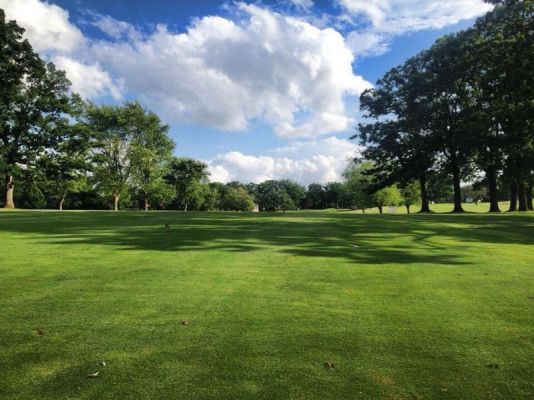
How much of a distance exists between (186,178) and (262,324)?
94.2 metres

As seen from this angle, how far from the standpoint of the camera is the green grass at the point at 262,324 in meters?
4.39

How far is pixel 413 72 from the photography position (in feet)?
155

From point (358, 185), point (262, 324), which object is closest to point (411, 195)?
point (358, 185)

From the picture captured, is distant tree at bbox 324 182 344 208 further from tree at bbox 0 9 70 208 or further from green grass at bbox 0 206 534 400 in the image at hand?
green grass at bbox 0 206 534 400

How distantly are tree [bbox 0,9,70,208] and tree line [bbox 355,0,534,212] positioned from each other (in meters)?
34.2

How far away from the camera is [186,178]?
9825 cm

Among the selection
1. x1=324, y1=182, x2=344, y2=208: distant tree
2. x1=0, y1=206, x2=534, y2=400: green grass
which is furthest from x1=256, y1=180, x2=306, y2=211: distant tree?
x1=0, y1=206, x2=534, y2=400: green grass

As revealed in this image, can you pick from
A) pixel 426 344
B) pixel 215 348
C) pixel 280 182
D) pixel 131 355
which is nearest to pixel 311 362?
pixel 215 348

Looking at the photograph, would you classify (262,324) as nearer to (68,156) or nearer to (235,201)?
(68,156)

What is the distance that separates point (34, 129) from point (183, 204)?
5753cm

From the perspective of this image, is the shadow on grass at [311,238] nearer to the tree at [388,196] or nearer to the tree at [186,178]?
the tree at [388,196]

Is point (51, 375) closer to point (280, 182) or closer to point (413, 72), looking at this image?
point (413, 72)

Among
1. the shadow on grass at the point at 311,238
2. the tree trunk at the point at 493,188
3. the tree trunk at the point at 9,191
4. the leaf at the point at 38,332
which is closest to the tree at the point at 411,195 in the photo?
the tree trunk at the point at 493,188

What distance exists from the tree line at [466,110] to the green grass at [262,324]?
66.4 feet
